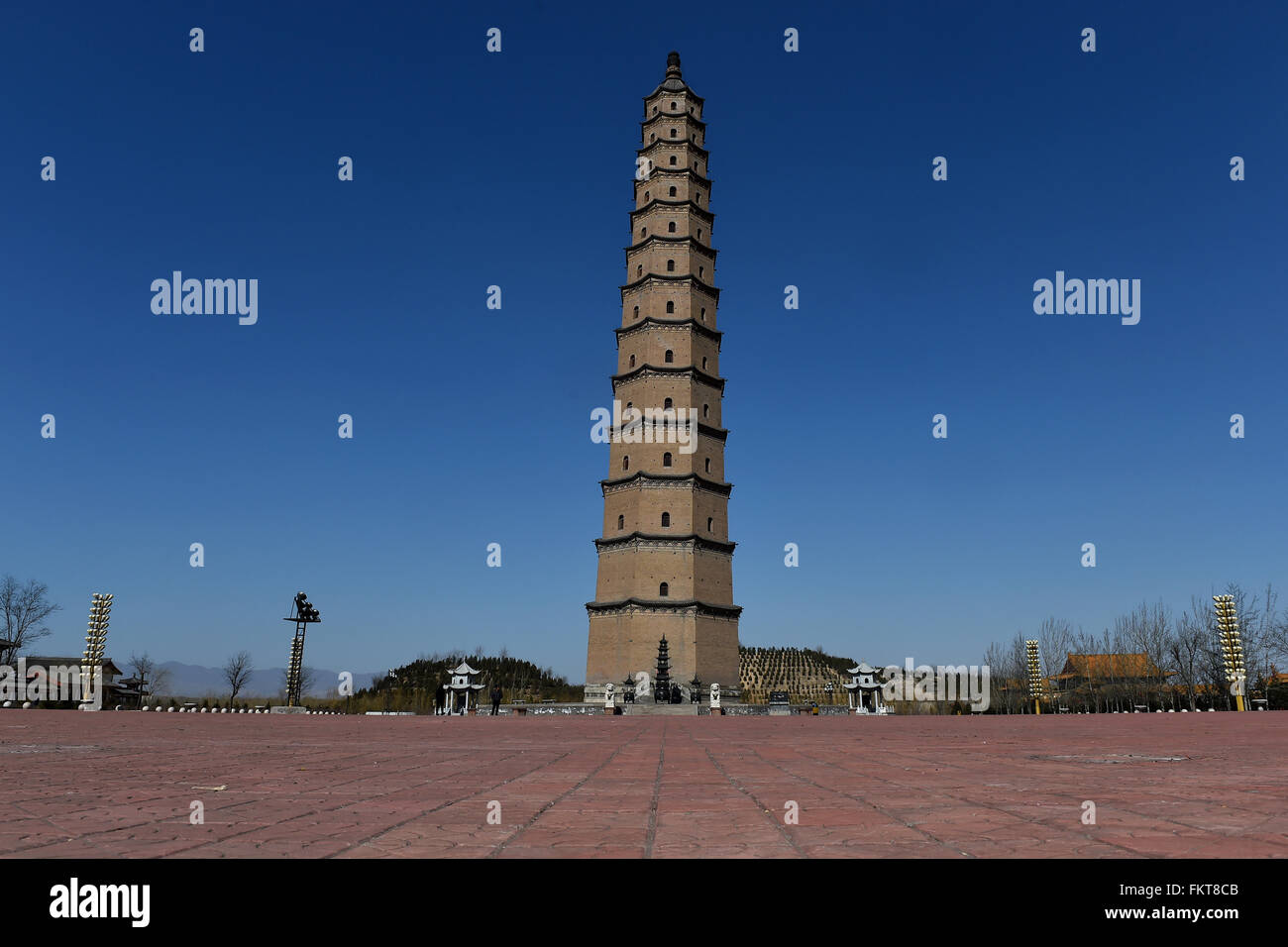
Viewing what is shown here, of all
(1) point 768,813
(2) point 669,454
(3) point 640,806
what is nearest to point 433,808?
(3) point 640,806

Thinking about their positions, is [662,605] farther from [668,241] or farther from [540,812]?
[540,812]

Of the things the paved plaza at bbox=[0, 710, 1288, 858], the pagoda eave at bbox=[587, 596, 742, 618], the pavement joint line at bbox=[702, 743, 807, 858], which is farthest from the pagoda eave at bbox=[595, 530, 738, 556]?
the pavement joint line at bbox=[702, 743, 807, 858]

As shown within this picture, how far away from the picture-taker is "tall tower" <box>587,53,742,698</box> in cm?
4475

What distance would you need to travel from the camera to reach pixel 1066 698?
6378 cm

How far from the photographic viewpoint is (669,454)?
47312 mm

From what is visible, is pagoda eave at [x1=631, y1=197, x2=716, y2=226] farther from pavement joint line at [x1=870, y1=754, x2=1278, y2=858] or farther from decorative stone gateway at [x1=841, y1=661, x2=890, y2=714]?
pavement joint line at [x1=870, y1=754, x2=1278, y2=858]

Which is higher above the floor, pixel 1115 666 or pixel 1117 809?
pixel 1117 809

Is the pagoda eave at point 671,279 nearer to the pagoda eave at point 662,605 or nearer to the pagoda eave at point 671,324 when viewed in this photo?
the pagoda eave at point 671,324

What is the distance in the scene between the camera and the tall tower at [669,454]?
4475cm

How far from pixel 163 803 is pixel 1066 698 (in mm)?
72392

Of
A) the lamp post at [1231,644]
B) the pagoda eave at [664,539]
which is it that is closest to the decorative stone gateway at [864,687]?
the pagoda eave at [664,539]

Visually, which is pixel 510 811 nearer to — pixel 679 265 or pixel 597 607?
pixel 597 607
